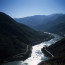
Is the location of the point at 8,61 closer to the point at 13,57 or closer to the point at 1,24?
the point at 13,57

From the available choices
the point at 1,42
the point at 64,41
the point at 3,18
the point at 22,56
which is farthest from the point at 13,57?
the point at 3,18

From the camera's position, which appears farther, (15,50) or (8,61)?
(15,50)

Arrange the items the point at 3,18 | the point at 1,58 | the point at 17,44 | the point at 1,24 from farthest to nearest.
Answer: the point at 3,18 < the point at 1,24 < the point at 17,44 < the point at 1,58

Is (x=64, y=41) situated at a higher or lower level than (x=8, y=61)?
higher

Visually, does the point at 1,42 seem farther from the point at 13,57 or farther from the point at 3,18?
the point at 3,18

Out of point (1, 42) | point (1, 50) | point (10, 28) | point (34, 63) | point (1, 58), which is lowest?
point (34, 63)

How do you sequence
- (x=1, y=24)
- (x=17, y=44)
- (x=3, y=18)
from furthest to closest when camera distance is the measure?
(x=3, y=18) < (x=1, y=24) < (x=17, y=44)

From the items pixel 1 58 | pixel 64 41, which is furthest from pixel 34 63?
pixel 64 41

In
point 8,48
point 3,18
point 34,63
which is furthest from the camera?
point 3,18

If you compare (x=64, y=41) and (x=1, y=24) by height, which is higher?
(x=1, y=24)
